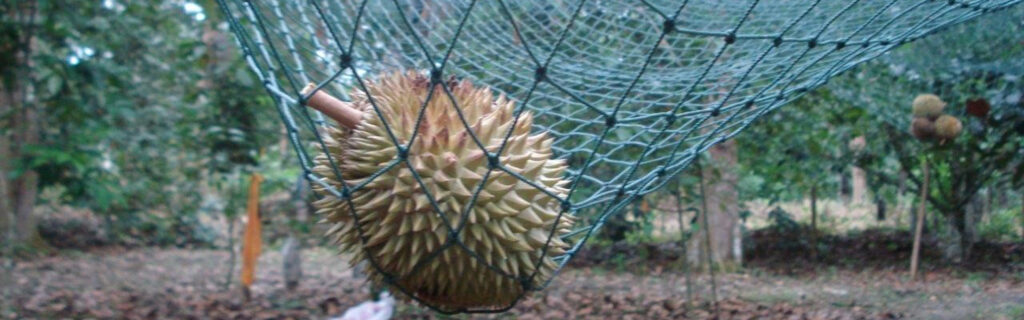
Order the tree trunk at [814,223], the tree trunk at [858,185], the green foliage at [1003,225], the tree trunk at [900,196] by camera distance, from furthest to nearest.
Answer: the tree trunk at [858,185]
the tree trunk at [814,223]
the tree trunk at [900,196]
the green foliage at [1003,225]

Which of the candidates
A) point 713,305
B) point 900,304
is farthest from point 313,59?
point 900,304

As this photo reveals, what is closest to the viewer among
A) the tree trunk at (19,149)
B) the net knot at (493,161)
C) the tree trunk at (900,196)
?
the net knot at (493,161)

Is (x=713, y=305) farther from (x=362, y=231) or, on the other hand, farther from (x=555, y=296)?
(x=362, y=231)

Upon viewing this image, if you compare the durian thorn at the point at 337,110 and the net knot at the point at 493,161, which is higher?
the durian thorn at the point at 337,110

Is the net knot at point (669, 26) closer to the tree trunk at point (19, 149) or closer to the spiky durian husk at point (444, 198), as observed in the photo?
the spiky durian husk at point (444, 198)

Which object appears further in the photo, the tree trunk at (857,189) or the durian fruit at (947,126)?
the tree trunk at (857,189)

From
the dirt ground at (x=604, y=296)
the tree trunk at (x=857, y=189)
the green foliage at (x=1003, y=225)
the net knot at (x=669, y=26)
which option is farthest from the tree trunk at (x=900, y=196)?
the net knot at (x=669, y=26)
